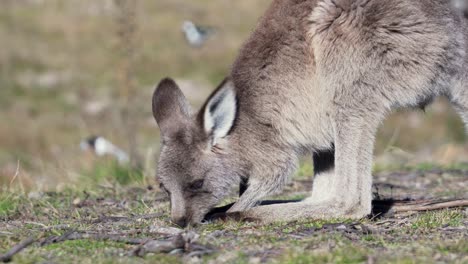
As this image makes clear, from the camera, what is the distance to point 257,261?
442 centimetres

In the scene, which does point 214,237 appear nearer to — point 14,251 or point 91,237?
point 91,237

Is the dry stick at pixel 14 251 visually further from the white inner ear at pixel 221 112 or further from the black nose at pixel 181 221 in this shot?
the white inner ear at pixel 221 112

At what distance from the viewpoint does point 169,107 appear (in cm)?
607

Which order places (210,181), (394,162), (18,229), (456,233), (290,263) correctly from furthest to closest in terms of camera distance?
(394,162) → (210,181) → (18,229) → (456,233) → (290,263)

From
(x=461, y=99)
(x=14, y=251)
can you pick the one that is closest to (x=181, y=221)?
(x=14, y=251)

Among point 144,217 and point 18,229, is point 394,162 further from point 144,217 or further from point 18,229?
point 18,229

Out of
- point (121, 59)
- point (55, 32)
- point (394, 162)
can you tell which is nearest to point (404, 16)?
point (394, 162)

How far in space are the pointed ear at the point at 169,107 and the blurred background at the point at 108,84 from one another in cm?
267

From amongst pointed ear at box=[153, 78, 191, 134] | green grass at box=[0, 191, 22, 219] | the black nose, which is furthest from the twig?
green grass at box=[0, 191, 22, 219]

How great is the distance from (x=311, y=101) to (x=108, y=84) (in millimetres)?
20870

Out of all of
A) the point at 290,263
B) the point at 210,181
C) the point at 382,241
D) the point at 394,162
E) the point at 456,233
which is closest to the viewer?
the point at 290,263

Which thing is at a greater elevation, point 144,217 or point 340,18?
point 340,18

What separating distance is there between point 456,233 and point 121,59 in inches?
271

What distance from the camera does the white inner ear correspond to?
5938mm
